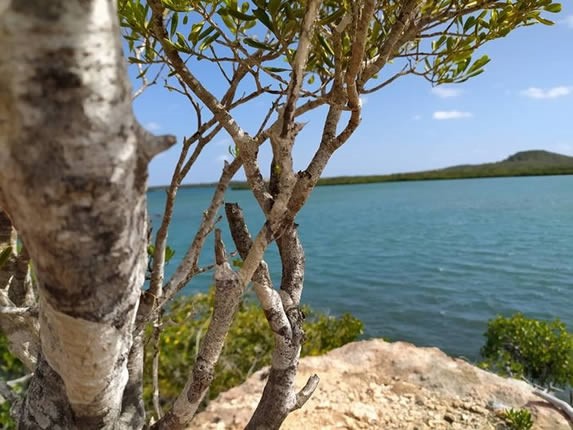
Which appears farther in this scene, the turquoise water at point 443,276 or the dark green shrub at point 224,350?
the turquoise water at point 443,276

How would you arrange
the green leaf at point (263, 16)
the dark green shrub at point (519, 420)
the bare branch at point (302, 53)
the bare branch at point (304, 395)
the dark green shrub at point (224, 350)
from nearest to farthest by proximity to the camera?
the bare branch at point (302, 53) → the green leaf at point (263, 16) → the bare branch at point (304, 395) → the dark green shrub at point (519, 420) → the dark green shrub at point (224, 350)

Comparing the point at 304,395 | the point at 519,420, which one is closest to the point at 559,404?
the point at 519,420

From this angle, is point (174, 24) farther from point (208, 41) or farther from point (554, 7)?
point (554, 7)

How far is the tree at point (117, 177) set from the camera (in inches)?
32.4

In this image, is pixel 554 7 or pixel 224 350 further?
pixel 224 350

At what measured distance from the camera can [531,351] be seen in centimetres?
605

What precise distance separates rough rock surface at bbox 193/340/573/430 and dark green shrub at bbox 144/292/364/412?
2.78 feet

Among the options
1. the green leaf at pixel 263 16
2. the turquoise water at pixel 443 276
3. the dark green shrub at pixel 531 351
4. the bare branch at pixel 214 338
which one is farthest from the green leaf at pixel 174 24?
the turquoise water at pixel 443 276

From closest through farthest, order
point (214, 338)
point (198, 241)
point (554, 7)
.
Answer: point (214, 338), point (554, 7), point (198, 241)

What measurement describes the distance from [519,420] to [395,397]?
98cm

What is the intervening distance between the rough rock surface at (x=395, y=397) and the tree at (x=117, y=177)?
169 centimetres

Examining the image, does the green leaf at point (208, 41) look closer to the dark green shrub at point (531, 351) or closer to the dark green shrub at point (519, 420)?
the dark green shrub at point (519, 420)

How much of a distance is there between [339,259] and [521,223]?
41.1 ft

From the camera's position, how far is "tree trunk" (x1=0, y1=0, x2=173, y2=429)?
798 mm
